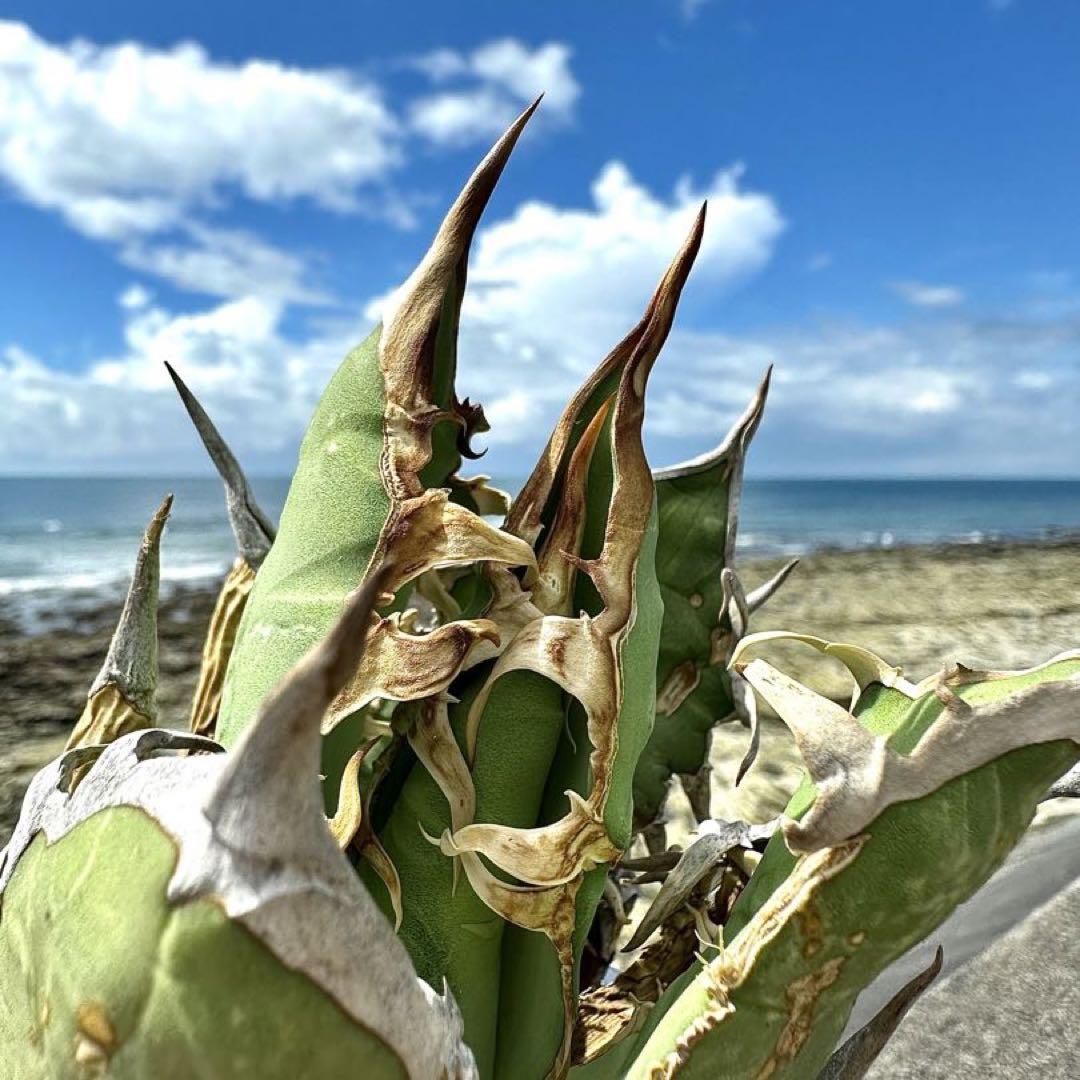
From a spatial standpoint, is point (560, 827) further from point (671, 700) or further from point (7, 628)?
point (7, 628)

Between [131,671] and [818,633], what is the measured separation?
5001mm

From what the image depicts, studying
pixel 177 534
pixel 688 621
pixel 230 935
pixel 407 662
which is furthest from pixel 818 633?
pixel 177 534

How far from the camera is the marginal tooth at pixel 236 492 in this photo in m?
0.48

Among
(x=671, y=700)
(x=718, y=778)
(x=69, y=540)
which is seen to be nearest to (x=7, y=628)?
(x=718, y=778)

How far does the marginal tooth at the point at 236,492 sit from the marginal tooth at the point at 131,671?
0.03 m

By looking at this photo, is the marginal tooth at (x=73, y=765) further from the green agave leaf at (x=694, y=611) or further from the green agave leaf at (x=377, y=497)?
the green agave leaf at (x=694, y=611)

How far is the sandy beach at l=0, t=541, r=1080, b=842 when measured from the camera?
248cm

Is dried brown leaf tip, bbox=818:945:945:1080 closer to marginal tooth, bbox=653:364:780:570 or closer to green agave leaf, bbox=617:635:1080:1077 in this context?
green agave leaf, bbox=617:635:1080:1077

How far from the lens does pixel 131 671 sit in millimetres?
485

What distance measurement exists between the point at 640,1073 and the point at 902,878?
4.6 inches

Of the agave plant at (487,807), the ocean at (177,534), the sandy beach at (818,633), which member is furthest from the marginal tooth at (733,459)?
the ocean at (177,534)

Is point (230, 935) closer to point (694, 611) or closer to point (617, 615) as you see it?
point (617, 615)

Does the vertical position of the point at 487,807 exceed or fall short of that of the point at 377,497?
it falls short

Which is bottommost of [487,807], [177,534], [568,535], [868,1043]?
[177,534]
